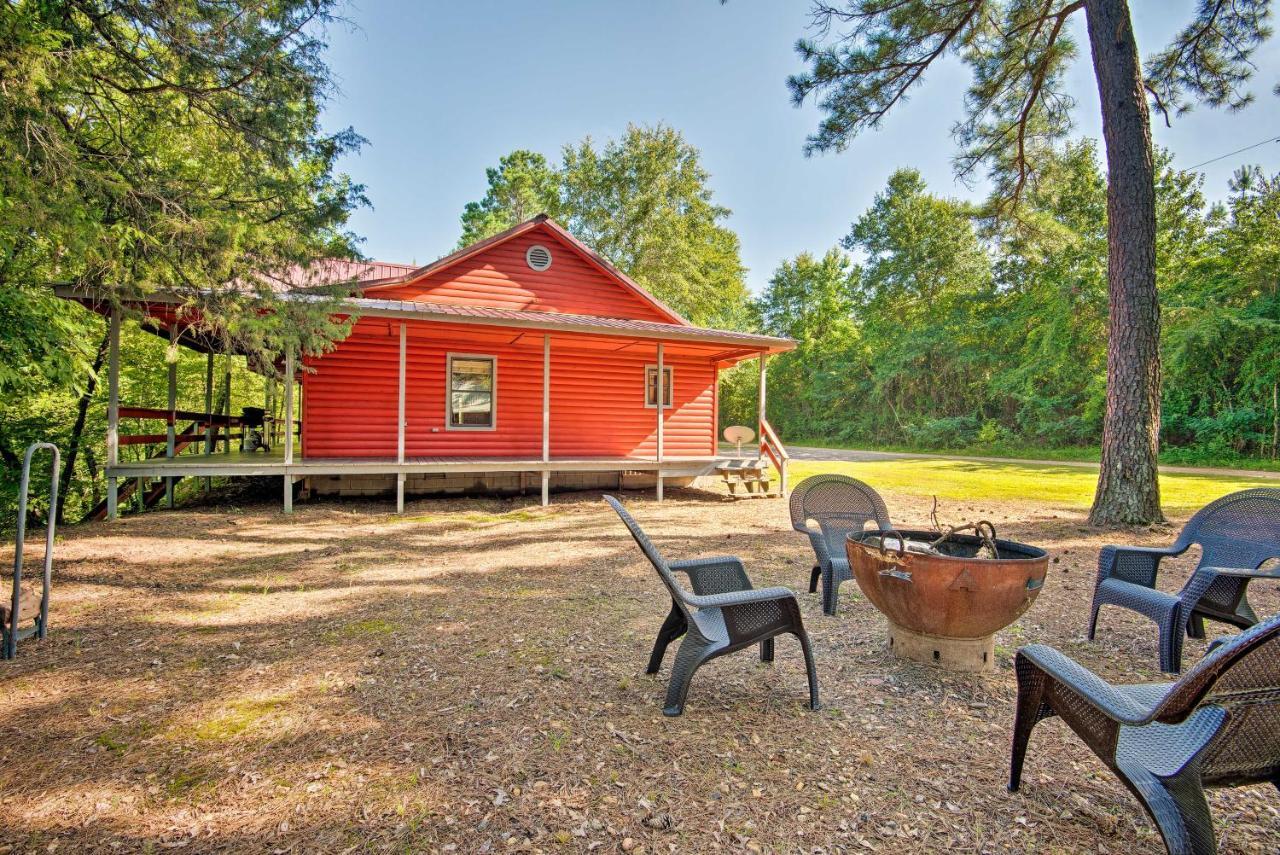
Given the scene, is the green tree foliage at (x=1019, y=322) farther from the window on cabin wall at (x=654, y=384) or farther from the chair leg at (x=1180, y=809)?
the chair leg at (x=1180, y=809)

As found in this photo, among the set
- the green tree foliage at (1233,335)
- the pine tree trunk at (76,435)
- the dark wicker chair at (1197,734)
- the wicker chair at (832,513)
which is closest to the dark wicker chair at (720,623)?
the dark wicker chair at (1197,734)

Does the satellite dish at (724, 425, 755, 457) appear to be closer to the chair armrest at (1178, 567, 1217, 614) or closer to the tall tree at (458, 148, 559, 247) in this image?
the chair armrest at (1178, 567, 1217, 614)

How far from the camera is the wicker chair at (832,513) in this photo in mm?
4562

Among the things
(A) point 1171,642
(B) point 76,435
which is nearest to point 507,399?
(B) point 76,435

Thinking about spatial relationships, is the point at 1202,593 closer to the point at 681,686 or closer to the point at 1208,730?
the point at 1208,730

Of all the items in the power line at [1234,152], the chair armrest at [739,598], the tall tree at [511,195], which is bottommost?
the chair armrest at [739,598]

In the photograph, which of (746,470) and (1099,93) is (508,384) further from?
(1099,93)

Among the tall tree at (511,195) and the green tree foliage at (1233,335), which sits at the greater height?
the tall tree at (511,195)

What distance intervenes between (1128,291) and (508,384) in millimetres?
9768

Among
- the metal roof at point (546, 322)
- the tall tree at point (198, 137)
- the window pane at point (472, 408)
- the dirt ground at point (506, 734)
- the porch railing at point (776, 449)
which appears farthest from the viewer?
the porch railing at point (776, 449)

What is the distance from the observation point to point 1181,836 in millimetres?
1580

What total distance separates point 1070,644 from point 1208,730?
A: 8.68 ft

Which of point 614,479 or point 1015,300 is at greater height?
point 1015,300

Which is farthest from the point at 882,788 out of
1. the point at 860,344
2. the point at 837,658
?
the point at 860,344
